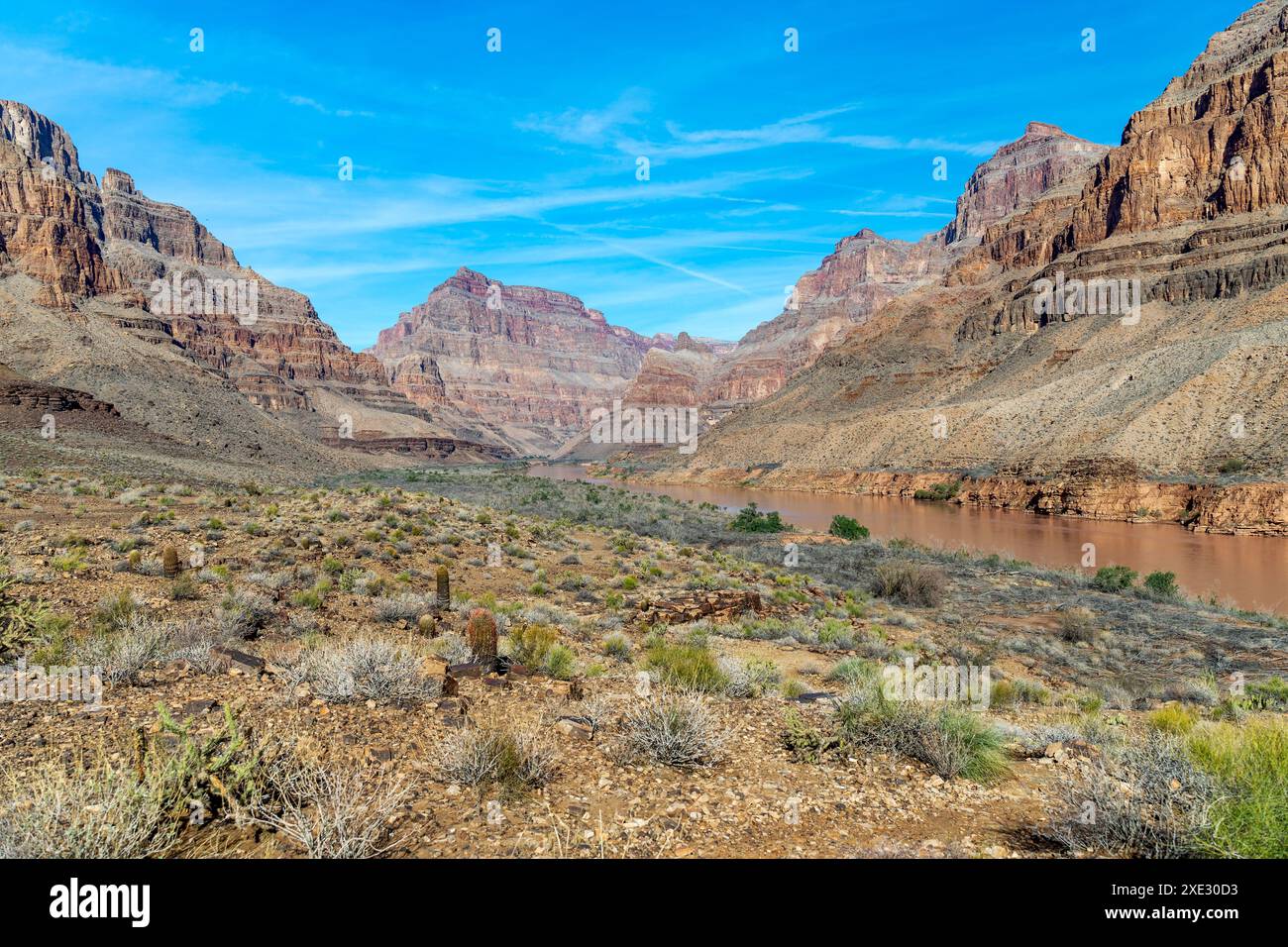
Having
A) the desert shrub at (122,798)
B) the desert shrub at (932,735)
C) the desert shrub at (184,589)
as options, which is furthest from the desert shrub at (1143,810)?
the desert shrub at (184,589)

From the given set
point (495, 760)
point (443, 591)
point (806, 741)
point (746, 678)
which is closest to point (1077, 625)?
point (746, 678)

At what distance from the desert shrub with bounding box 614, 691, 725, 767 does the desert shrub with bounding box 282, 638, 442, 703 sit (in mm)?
1984

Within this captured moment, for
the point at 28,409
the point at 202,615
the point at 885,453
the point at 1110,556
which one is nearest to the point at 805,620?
the point at 202,615

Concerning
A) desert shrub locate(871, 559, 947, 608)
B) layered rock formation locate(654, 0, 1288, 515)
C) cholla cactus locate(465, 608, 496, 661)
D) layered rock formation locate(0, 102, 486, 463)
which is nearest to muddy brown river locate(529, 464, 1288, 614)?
layered rock formation locate(654, 0, 1288, 515)

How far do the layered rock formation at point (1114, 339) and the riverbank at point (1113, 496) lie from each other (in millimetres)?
1615

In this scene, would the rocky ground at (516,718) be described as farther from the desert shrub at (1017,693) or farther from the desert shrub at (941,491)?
the desert shrub at (941,491)

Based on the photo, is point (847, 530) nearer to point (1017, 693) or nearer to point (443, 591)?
point (1017, 693)

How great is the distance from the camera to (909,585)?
18453 mm

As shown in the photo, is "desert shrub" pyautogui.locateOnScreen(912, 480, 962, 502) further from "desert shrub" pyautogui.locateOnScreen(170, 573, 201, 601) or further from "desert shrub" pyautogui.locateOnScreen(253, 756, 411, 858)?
"desert shrub" pyautogui.locateOnScreen(253, 756, 411, 858)

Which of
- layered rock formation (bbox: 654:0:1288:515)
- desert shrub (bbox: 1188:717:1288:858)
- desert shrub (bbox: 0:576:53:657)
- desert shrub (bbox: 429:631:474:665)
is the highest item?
layered rock formation (bbox: 654:0:1288:515)

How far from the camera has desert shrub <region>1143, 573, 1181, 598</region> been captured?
20484 mm

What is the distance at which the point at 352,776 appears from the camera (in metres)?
4.11
